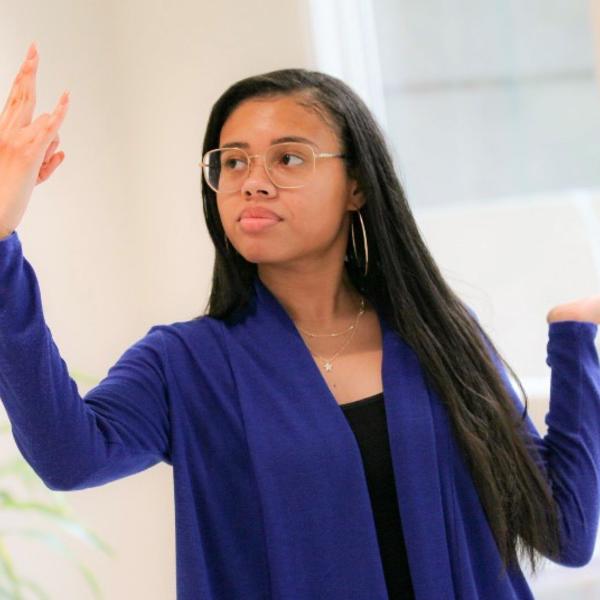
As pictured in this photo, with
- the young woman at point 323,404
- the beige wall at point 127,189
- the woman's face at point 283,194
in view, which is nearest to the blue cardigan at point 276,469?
the young woman at point 323,404

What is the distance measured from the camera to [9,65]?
2881 millimetres

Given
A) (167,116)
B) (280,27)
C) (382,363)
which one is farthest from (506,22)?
(382,363)

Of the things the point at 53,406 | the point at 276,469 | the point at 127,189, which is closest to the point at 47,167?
the point at 53,406

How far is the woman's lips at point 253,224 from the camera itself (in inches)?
61.9

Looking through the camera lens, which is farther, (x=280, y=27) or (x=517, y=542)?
(x=280, y=27)

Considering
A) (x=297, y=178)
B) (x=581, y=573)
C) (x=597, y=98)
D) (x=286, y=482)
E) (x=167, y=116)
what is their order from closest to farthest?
(x=286, y=482) → (x=297, y=178) → (x=581, y=573) → (x=597, y=98) → (x=167, y=116)

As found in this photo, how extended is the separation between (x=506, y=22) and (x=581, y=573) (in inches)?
54.3

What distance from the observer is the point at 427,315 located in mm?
1735

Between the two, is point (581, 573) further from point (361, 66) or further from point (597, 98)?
point (361, 66)

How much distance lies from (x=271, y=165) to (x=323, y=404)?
351mm

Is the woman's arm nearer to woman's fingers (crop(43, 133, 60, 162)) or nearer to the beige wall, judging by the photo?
woman's fingers (crop(43, 133, 60, 162))

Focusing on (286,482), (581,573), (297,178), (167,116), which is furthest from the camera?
(167,116)

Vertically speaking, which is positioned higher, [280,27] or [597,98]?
[280,27]

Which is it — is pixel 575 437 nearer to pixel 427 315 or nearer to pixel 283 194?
pixel 427 315
